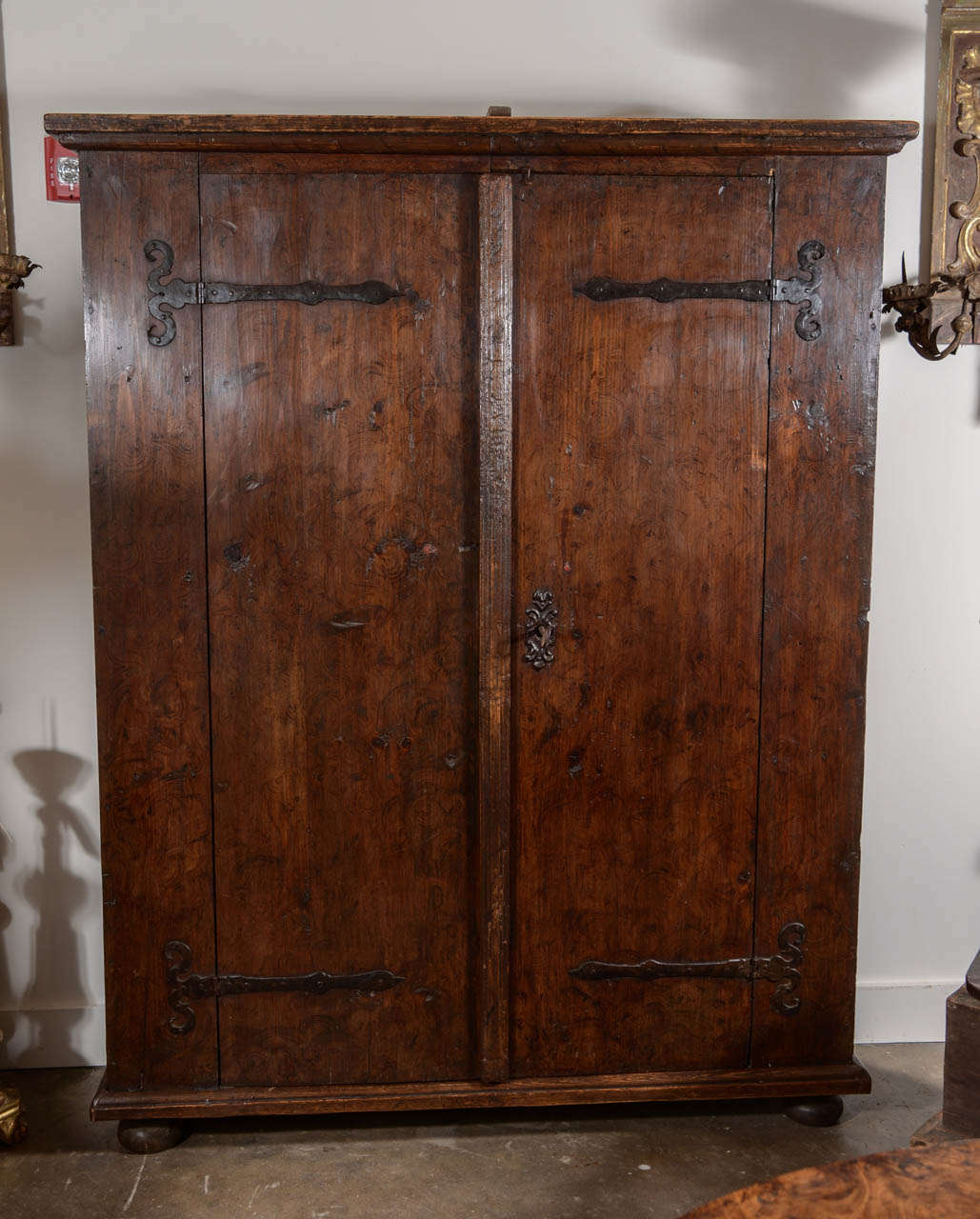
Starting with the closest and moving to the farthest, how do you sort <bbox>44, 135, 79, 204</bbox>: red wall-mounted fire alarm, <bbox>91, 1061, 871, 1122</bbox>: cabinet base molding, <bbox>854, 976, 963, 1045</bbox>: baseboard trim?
1. <bbox>91, 1061, 871, 1122</bbox>: cabinet base molding
2. <bbox>44, 135, 79, 204</bbox>: red wall-mounted fire alarm
3. <bbox>854, 976, 963, 1045</bbox>: baseboard trim

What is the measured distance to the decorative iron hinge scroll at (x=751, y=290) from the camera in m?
2.31

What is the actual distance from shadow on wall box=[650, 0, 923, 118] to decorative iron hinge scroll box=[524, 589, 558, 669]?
133 cm

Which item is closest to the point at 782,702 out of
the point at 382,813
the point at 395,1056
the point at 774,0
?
the point at 382,813

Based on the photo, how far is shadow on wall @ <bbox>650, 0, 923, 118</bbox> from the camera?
9.13ft

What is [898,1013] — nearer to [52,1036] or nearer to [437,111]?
[52,1036]

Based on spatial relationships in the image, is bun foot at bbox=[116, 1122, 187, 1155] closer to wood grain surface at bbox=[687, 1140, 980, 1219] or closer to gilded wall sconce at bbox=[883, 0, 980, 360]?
wood grain surface at bbox=[687, 1140, 980, 1219]

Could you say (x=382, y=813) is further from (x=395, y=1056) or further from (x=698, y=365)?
(x=698, y=365)

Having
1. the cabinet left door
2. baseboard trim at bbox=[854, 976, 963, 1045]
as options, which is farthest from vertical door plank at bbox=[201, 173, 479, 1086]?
baseboard trim at bbox=[854, 976, 963, 1045]

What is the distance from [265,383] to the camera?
2.29m

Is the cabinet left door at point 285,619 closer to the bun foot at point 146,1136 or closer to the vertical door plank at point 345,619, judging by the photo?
the vertical door plank at point 345,619

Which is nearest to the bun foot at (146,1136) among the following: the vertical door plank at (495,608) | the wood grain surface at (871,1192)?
the vertical door plank at (495,608)

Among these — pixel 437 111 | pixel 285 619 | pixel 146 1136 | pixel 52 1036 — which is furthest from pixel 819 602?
pixel 52 1036

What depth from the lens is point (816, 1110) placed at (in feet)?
8.45

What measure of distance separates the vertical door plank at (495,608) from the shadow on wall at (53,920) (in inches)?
43.0
